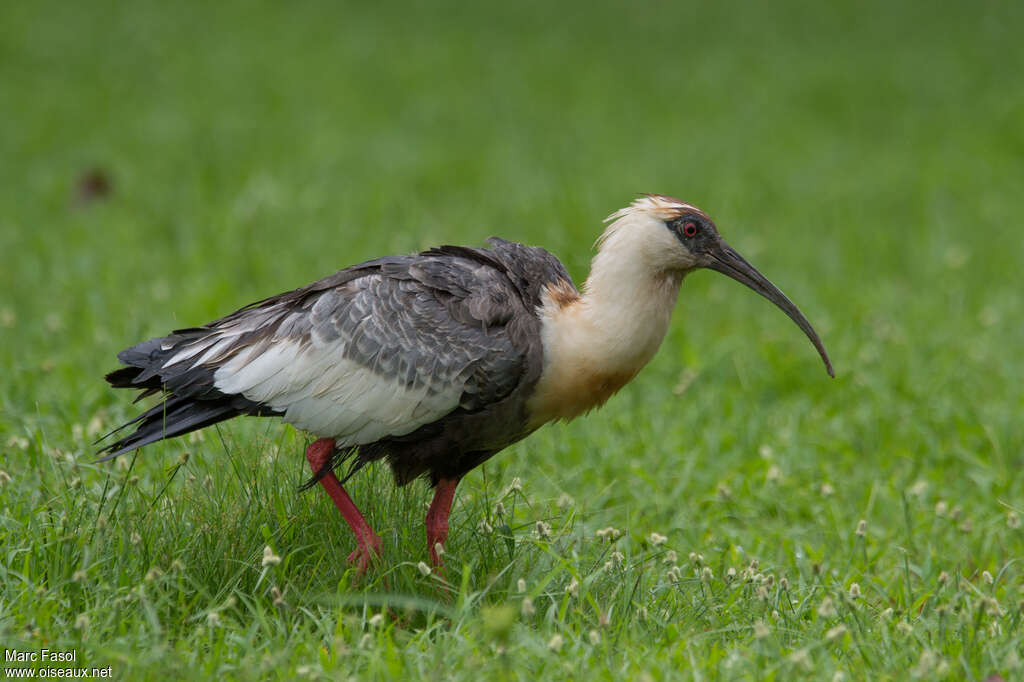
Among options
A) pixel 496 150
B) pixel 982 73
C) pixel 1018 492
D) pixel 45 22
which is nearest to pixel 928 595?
pixel 1018 492

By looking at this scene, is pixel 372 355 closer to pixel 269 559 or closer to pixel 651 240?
pixel 269 559

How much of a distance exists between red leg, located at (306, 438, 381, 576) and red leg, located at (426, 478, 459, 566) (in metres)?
0.21

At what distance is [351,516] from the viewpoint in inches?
151

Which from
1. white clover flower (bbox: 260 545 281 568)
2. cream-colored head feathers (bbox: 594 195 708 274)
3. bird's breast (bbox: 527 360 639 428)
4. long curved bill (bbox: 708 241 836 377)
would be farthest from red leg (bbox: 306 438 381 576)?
long curved bill (bbox: 708 241 836 377)

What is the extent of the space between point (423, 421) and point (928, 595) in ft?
5.81

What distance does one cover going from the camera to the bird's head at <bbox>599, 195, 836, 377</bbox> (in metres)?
3.96

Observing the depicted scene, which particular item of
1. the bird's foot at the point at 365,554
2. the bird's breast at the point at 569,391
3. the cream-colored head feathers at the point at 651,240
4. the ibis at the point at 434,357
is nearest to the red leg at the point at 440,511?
the ibis at the point at 434,357

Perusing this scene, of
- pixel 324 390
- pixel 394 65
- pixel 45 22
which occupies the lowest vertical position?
pixel 324 390

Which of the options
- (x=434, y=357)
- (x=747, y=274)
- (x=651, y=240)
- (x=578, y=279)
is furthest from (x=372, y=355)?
(x=578, y=279)

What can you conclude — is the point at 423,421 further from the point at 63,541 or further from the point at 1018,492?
the point at 1018,492

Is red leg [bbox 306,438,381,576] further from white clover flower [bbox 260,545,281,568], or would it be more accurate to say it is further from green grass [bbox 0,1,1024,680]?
white clover flower [bbox 260,545,281,568]

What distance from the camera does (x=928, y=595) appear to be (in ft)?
13.0

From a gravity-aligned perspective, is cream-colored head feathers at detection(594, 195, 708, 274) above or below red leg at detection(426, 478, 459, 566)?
above

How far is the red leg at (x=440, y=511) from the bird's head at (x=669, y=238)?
0.95 m
